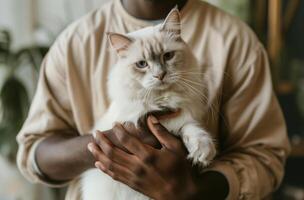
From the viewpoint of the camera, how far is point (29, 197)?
2012 millimetres

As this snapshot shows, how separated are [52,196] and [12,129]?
348 mm

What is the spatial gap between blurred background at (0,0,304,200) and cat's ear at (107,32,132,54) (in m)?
0.91

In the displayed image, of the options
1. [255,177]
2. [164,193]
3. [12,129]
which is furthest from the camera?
[12,129]

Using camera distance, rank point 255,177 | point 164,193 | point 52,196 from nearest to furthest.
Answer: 1. point 164,193
2. point 255,177
3. point 52,196

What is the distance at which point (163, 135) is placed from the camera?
3.48 feet

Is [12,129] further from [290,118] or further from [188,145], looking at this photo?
[290,118]

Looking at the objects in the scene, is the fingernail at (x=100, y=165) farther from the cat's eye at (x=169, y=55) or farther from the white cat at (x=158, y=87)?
the cat's eye at (x=169, y=55)

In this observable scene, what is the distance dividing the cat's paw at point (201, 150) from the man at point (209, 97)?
0.11 m

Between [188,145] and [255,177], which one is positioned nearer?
[188,145]

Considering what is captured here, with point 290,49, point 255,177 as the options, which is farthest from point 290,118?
point 255,177

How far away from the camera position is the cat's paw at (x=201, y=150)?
1.02 m

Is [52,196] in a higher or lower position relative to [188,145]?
lower

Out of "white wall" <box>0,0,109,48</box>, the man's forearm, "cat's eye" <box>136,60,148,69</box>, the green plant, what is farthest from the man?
"white wall" <box>0,0,109,48</box>

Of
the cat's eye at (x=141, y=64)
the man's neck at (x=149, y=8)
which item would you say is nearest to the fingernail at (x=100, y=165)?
the cat's eye at (x=141, y=64)
